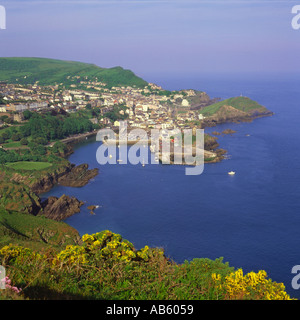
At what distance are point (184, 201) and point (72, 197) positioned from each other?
408 centimetres

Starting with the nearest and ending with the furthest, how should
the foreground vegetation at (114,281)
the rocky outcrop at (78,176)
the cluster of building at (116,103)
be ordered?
1. the foreground vegetation at (114,281)
2. the rocky outcrop at (78,176)
3. the cluster of building at (116,103)

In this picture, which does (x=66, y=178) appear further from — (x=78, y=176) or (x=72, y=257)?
(x=72, y=257)

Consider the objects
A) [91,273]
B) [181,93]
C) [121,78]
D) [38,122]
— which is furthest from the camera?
[121,78]

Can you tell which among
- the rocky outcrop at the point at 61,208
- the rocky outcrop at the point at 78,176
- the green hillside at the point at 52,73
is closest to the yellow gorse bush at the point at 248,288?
the rocky outcrop at the point at 61,208

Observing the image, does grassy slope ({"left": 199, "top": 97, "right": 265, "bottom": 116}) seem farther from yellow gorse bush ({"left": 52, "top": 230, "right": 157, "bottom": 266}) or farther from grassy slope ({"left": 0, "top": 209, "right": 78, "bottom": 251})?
yellow gorse bush ({"left": 52, "top": 230, "right": 157, "bottom": 266})

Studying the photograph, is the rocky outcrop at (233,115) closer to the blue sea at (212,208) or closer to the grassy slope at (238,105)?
the grassy slope at (238,105)

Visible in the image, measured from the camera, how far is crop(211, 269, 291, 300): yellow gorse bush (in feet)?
10.7

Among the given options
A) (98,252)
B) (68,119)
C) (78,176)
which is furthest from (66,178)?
(98,252)

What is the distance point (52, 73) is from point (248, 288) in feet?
184

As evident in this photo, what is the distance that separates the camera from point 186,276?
3750 mm

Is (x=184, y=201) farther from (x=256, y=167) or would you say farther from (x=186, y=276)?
(x=186, y=276)

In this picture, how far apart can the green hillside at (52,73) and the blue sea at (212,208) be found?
30860 mm

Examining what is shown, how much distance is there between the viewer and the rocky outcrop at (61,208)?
40.8ft

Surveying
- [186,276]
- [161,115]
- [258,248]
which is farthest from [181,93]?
[186,276]
